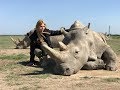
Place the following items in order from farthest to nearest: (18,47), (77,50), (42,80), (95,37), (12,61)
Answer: (18,47) < (12,61) < (95,37) < (77,50) < (42,80)

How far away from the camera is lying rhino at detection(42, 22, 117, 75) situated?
34.7 ft

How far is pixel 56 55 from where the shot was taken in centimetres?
1030

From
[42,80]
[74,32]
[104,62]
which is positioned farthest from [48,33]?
[42,80]

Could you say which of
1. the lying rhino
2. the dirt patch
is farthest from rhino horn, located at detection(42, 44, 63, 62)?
the dirt patch

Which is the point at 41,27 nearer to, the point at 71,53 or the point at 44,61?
the point at 44,61

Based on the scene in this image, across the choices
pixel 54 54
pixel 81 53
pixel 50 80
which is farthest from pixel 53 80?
pixel 81 53

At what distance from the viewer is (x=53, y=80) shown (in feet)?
33.1

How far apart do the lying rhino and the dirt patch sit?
0.87 ft

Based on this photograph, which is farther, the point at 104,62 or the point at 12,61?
the point at 12,61

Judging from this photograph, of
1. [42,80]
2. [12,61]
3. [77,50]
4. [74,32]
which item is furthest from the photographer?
[12,61]

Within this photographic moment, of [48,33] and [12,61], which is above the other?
[48,33]

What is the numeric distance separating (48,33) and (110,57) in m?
2.34

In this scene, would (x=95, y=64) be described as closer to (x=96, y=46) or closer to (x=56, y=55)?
(x=96, y=46)

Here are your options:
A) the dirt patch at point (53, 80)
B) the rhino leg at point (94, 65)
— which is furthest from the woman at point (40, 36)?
the rhino leg at point (94, 65)
